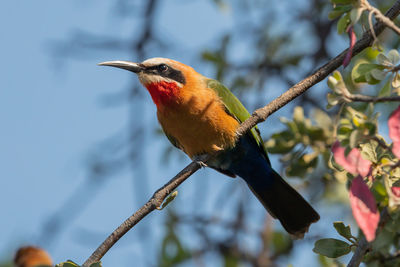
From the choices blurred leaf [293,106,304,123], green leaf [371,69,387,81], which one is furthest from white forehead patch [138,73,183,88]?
green leaf [371,69,387,81]

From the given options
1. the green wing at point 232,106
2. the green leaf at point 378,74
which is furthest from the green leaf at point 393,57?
the green wing at point 232,106

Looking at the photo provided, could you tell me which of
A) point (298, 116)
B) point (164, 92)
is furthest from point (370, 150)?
point (164, 92)

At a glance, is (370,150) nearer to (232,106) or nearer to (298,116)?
(298,116)

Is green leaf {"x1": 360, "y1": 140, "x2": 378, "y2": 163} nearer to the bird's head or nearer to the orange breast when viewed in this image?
the orange breast

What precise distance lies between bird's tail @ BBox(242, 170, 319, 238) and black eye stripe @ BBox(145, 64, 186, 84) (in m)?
0.90

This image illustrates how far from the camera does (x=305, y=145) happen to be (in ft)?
11.1

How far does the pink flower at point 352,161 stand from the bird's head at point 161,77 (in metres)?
2.22

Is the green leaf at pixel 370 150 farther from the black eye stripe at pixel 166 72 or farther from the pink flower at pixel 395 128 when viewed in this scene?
the black eye stripe at pixel 166 72

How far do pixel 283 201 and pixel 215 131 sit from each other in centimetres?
76

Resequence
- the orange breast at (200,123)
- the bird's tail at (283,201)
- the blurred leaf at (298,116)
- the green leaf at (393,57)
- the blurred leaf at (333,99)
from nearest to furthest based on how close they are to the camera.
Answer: the blurred leaf at (333,99) < the green leaf at (393,57) < the blurred leaf at (298,116) < the orange breast at (200,123) < the bird's tail at (283,201)

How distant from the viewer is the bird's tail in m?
3.81

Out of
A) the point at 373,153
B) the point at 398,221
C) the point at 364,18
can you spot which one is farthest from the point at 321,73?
the point at 398,221

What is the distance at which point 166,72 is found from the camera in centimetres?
404

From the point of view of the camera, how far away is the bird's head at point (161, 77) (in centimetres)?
387
